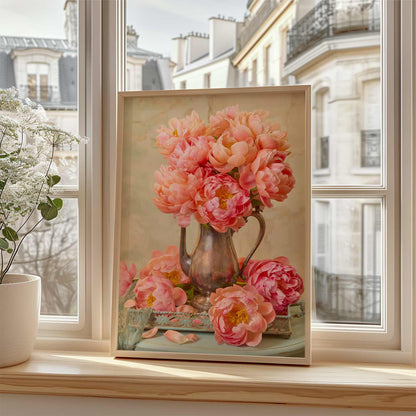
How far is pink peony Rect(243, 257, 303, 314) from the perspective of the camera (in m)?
1.26

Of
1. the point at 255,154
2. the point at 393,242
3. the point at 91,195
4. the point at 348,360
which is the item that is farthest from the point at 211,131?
the point at 348,360

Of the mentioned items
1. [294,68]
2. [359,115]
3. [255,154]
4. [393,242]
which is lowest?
[393,242]

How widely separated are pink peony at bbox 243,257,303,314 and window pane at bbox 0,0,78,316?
2.01 ft

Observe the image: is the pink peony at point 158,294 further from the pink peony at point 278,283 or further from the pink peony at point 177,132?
the pink peony at point 177,132

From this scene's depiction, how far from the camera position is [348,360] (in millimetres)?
1320

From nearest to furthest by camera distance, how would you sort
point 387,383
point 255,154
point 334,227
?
point 387,383 < point 255,154 < point 334,227

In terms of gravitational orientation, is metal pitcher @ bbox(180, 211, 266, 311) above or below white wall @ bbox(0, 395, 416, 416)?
above

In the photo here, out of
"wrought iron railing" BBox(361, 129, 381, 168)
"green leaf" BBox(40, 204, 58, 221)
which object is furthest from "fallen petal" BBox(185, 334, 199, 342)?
"wrought iron railing" BBox(361, 129, 381, 168)

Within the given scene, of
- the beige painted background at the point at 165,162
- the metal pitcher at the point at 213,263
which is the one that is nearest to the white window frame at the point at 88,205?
the beige painted background at the point at 165,162

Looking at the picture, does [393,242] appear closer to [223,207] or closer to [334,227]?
[334,227]

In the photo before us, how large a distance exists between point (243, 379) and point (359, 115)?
2.79ft

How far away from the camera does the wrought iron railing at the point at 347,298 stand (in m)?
1.37

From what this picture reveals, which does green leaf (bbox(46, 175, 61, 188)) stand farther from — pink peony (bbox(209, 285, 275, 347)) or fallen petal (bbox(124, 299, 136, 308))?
pink peony (bbox(209, 285, 275, 347))

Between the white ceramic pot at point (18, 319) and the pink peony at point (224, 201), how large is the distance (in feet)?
1.79
